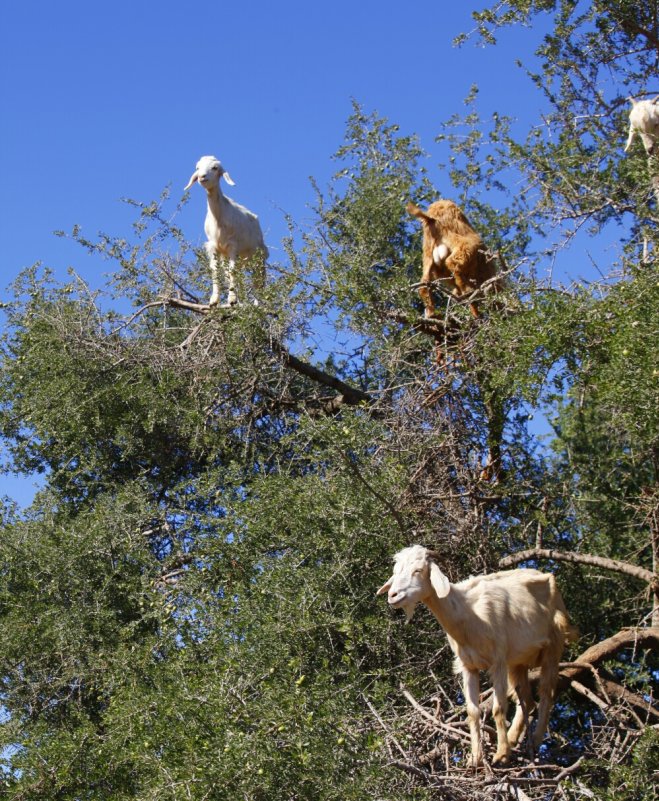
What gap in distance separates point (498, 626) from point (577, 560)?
1793mm

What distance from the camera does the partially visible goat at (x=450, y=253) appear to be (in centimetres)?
1050

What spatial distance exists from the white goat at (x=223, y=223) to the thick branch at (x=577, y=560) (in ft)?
13.7

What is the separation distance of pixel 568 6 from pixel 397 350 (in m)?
4.06

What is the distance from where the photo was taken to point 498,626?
746 cm

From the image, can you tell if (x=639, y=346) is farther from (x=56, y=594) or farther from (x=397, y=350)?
(x=56, y=594)

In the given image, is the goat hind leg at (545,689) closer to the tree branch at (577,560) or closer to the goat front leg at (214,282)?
the tree branch at (577,560)

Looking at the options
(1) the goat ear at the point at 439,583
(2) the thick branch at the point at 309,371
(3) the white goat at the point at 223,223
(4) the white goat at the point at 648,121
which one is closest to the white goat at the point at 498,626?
(1) the goat ear at the point at 439,583

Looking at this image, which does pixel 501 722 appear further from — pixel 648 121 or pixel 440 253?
pixel 648 121

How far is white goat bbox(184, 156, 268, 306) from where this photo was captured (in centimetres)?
1216

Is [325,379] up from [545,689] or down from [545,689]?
up

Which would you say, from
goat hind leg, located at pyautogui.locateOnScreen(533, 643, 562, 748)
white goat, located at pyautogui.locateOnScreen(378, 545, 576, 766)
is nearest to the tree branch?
white goat, located at pyautogui.locateOnScreen(378, 545, 576, 766)

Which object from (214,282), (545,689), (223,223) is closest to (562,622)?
(545,689)

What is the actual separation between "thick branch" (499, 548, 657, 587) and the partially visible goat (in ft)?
7.05

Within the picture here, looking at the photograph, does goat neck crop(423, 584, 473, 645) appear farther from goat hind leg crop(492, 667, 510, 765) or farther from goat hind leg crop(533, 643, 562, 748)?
goat hind leg crop(533, 643, 562, 748)
